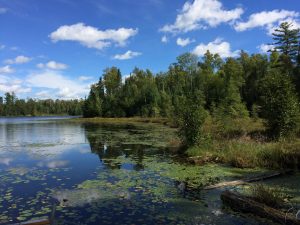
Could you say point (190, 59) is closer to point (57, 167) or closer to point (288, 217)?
point (57, 167)

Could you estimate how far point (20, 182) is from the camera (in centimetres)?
1342

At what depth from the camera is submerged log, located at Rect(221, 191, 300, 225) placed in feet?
25.4

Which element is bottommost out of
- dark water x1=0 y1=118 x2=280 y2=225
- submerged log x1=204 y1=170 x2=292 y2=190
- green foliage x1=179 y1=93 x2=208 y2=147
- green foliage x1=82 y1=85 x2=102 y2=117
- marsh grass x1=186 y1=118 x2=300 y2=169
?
dark water x1=0 y1=118 x2=280 y2=225

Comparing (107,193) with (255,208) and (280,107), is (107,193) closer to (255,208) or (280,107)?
(255,208)

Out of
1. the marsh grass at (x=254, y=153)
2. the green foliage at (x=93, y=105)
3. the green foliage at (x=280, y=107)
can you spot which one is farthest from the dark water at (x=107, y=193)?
the green foliage at (x=93, y=105)

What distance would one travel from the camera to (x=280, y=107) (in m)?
20.0

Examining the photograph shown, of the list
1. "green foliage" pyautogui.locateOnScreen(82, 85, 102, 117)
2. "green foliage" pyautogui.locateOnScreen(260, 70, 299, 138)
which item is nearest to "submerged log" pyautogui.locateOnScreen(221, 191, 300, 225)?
"green foliage" pyautogui.locateOnScreen(260, 70, 299, 138)

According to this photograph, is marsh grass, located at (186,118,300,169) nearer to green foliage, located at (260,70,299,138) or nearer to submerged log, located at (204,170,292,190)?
green foliage, located at (260,70,299,138)

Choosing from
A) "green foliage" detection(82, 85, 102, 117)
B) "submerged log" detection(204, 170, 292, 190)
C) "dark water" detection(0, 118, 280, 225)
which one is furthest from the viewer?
"green foliage" detection(82, 85, 102, 117)

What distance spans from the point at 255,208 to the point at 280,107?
12863 millimetres

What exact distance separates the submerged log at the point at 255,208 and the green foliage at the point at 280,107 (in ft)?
37.7

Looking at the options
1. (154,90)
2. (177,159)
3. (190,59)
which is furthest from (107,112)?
(177,159)

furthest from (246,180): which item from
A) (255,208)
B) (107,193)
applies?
(107,193)

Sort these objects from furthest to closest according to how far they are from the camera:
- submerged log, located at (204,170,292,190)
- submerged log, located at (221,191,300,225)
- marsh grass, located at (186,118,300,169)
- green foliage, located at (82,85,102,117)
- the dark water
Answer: green foliage, located at (82,85,102,117) < marsh grass, located at (186,118,300,169) < submerged log, located at (204,170,292,190) < the dark water < submerged log, located at (221,191,300,225)
